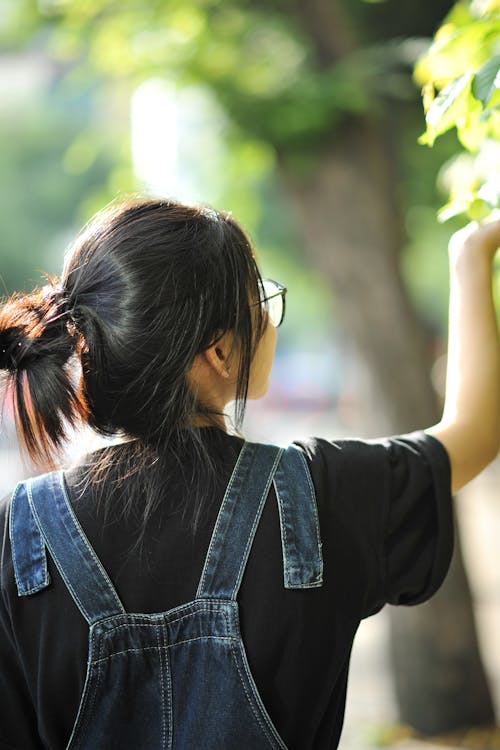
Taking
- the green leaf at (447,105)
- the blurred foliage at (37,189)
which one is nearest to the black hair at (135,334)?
the green leaf at (447,105)

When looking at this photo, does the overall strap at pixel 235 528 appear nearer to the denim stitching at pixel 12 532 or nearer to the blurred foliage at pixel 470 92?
the denim stitching at pixel 12 532

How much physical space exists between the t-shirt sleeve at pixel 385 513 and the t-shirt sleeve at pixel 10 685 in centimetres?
47

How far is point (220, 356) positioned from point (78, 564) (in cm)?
39

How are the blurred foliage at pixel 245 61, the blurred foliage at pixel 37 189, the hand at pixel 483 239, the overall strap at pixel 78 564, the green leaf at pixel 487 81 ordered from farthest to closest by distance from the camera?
the blurred foliage at pixel 37 189, the blurred foliage at pixel 245 61, the hand at pixel 483 239, the green leaf at pixel 487 81, the overall strap at pixel 78 564

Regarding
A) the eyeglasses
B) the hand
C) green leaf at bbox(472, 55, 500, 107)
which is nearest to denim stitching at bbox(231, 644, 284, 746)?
the eyeglasses

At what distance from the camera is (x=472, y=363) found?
1612 mm

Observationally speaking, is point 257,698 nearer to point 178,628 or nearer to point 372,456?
point 178,628

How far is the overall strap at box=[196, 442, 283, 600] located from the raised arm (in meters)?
0.34

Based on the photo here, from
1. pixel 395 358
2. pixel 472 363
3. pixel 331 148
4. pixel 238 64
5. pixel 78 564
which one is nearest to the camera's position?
pixel 78 564

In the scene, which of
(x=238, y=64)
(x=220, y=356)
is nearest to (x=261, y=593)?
(x=220, y=356)

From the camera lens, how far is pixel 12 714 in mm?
1429

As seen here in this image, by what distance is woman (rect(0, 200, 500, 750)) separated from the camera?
4.53 feet

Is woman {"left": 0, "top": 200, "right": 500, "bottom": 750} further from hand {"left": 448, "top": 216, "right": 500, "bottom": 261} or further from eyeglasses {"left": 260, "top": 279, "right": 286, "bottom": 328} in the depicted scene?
hand {"left": 448, "top": 216, "right": 500, "bottom": 261}

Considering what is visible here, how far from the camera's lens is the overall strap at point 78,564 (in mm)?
1371
